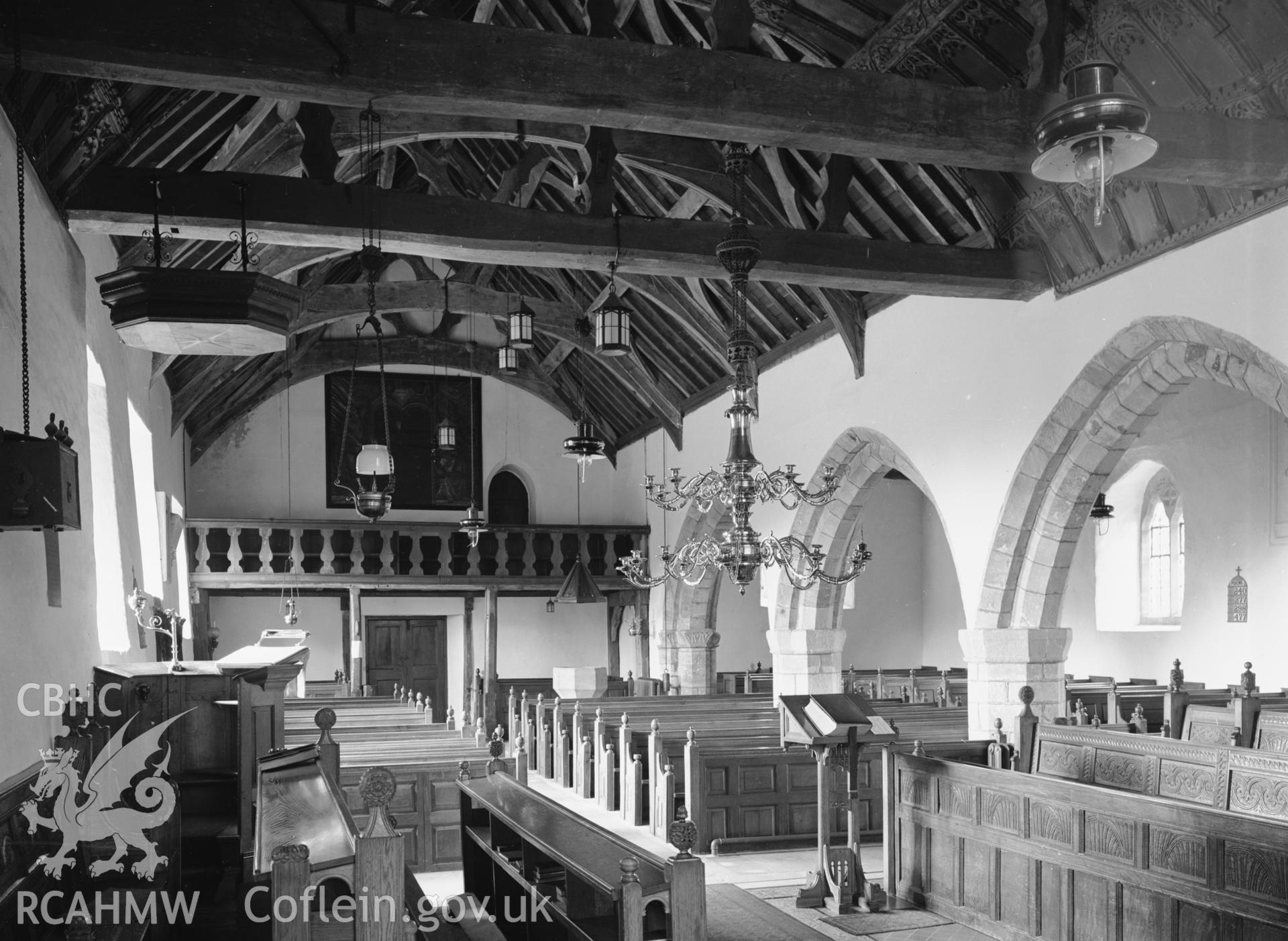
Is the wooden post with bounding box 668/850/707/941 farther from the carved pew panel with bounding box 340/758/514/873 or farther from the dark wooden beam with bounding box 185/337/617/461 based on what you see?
the dark wooden beam with bounding box 185/337/617/461

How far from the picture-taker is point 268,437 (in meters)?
16.0

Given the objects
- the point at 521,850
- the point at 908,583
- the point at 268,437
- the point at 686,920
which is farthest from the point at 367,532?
the point at 686,920

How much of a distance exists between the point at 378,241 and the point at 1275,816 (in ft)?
16.8

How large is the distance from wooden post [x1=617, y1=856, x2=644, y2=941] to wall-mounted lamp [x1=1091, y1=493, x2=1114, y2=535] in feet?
27.1

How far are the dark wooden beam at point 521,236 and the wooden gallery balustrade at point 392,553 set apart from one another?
25.4 feet

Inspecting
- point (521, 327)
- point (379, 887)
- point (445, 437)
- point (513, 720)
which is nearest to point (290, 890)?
point (379, 887)

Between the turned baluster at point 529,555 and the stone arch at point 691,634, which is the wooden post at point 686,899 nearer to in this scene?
the stone arch at point 691,634

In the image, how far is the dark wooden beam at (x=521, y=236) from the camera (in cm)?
621

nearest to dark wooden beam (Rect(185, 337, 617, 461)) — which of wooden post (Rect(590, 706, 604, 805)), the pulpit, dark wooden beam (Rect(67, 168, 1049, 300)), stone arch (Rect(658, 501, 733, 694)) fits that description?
stone arch (Rect(658, 501, 733, 694))

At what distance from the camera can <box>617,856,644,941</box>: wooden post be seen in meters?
3.01

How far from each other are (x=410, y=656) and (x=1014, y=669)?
1039cm

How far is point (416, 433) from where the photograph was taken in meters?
16.5

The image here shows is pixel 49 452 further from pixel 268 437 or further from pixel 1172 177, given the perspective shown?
pixel 268 437

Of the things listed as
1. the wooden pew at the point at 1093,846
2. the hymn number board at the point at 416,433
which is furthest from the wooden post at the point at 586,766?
the hymn number board at the point at 416,433
